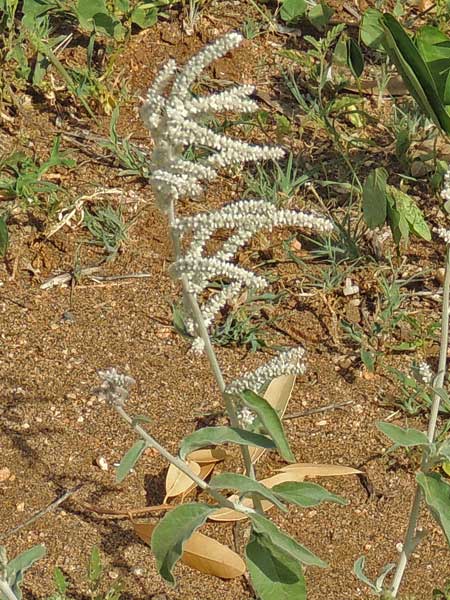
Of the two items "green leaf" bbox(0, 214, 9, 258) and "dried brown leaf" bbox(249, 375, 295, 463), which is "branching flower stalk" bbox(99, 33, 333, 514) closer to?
"dried brown leaf" bbox(249, 375, 295, 463)

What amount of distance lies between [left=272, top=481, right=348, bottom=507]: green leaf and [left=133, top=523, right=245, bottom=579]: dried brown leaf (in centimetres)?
52

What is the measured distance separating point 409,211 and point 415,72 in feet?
2.52

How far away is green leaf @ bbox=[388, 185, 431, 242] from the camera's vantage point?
Answer: 2.94 meters

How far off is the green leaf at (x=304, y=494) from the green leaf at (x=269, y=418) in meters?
0.11

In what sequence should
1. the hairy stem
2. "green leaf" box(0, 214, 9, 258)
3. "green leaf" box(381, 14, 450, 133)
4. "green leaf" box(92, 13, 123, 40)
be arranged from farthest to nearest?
"green leaf" box(92, 13, 123, 40) → "green leaf" box(0, 214, 9, 258) → "green leaf" box(381, 14, 450, 133) → the hairy stem

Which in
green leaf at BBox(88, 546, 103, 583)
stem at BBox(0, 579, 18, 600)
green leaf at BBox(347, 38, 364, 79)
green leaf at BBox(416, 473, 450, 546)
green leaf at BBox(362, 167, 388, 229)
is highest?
stem at BBox(0, 579, 18, 600)

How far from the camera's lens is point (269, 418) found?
183 cm

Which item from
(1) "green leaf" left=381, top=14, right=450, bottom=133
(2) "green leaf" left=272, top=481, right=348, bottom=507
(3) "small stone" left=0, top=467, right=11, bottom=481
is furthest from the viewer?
(3) "small stone" left=0, top=467, right=11, bottom=481

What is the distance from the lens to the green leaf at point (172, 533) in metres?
1.83

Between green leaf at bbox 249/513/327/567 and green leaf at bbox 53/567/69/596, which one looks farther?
green leaf at bbox 53/567/69/596

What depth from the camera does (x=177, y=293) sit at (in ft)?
10.5

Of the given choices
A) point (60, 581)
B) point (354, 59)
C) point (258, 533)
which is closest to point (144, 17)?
point (354, 59)

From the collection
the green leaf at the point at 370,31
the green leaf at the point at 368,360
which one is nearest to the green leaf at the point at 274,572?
the green leaf at the point at 368,360

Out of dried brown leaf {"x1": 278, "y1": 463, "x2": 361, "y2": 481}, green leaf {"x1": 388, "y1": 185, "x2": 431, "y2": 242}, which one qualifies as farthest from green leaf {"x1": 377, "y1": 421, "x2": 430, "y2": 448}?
green leaf {"x1": 388, "y1": 185, "x2": 431, "y2": 242}
